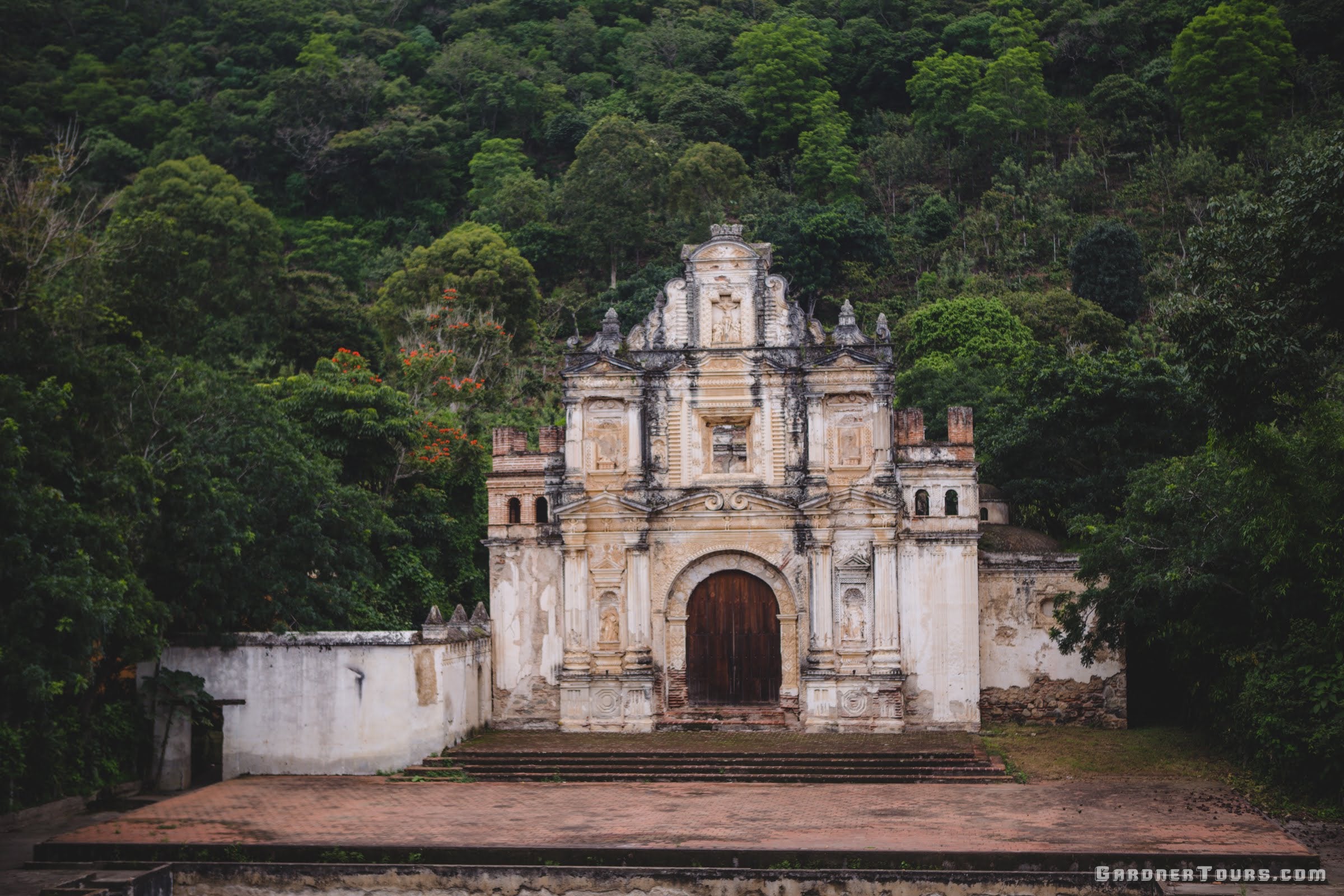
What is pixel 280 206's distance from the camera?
6191 centimetres

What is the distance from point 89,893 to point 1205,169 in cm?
4633

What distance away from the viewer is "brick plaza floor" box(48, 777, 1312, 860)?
16.9 metres

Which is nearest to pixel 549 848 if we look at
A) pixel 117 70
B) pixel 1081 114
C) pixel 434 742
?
pixel 434 742

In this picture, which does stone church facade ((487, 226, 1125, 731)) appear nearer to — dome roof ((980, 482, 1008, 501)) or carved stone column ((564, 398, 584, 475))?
carved stone column ((564, 398, 584, 475))

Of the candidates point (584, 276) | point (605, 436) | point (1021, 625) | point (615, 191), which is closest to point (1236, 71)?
point (615, 191)

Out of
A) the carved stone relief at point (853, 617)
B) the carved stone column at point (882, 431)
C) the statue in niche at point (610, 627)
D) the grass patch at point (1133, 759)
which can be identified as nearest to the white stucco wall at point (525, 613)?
the statue in niche at point (610, 627)

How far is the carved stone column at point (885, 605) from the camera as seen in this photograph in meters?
24.4

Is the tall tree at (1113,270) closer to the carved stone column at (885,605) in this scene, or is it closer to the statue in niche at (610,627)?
the carved stone column at (885,605)

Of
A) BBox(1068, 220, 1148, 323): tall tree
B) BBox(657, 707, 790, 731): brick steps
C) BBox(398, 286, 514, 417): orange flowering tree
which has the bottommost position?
BBox(657, 707, 790, 731): brick steps

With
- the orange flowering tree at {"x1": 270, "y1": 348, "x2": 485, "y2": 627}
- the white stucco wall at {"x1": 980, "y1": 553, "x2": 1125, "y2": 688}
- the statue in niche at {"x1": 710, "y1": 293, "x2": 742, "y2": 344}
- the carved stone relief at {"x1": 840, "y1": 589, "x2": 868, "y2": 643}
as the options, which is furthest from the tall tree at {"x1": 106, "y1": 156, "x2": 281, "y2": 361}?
the white stucco wall at {"x1": 980, "y1": 553, "x2": 1125, "y2": 688}

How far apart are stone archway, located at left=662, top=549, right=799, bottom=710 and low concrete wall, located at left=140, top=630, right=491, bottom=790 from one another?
4.48 meters

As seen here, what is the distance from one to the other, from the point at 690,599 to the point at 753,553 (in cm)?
141

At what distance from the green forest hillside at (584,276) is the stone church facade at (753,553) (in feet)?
6.62

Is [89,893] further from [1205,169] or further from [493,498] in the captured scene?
[1205,169]
